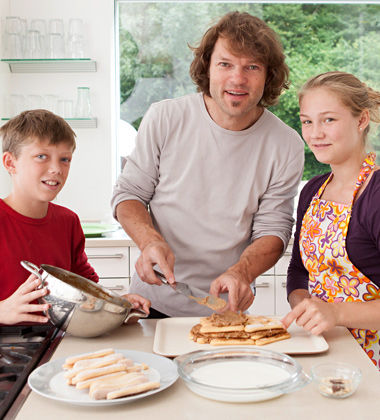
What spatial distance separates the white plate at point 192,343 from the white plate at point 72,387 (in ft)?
0.24

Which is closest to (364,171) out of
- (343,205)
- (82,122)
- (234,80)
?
(343,205)

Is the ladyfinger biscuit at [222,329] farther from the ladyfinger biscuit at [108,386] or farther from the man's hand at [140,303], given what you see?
the ladyfinger biscuit at [108,386]

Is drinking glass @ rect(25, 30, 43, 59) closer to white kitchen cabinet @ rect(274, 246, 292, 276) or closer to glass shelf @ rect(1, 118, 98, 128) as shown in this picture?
glass shelf @ rect(1, 118, 98, 128)

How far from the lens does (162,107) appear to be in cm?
188

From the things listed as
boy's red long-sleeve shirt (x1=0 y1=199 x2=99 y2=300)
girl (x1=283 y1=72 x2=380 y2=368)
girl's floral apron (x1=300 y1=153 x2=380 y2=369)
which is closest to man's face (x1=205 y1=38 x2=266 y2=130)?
girl (x1=283 y1=72 x2=380 y2=368)

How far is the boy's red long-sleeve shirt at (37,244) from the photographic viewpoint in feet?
5.20

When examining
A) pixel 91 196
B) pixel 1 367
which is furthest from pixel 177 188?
pixel 91 196

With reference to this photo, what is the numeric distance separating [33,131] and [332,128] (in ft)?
2.81

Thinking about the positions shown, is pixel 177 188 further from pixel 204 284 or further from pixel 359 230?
pixel 359 230

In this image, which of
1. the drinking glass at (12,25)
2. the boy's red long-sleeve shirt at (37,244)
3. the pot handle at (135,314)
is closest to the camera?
the pot handle at (135,314)

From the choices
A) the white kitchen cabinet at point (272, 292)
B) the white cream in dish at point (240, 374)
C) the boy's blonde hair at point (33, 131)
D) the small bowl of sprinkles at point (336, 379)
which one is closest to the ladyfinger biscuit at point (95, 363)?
the white cream in dish at point (240, 374)

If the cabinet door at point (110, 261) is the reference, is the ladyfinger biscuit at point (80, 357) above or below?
above

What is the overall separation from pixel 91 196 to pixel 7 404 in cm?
269

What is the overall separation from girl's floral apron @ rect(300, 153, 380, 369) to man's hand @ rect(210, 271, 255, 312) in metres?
0.22
